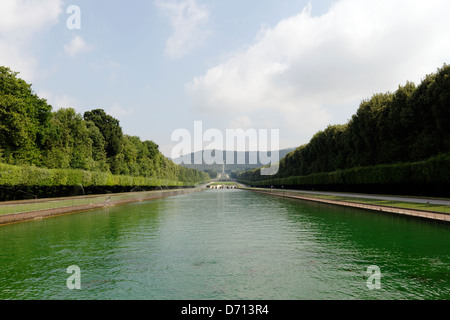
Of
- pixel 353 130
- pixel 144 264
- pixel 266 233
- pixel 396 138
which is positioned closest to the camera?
pixel 144 264

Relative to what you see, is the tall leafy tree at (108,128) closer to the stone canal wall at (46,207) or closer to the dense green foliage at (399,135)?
the stone canal wall at (46,207)

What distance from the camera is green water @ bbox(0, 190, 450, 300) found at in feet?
25.2

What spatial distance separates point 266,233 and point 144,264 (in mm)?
7803

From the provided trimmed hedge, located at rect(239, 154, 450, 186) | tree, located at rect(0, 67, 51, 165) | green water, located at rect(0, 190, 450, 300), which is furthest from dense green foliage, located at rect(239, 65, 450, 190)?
tree, located at rect(0, 67, 51, 165)

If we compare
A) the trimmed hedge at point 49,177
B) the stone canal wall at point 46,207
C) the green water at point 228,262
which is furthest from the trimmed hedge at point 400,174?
the trimmed hedge at point 49,177

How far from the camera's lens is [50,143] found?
44.7 meters

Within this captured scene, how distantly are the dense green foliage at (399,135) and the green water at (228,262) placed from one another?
20.5 m

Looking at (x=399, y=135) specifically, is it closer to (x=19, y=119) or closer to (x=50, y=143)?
(x=19, y=119)

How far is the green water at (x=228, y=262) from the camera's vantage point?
768cm

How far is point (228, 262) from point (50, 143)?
43.0 meters
